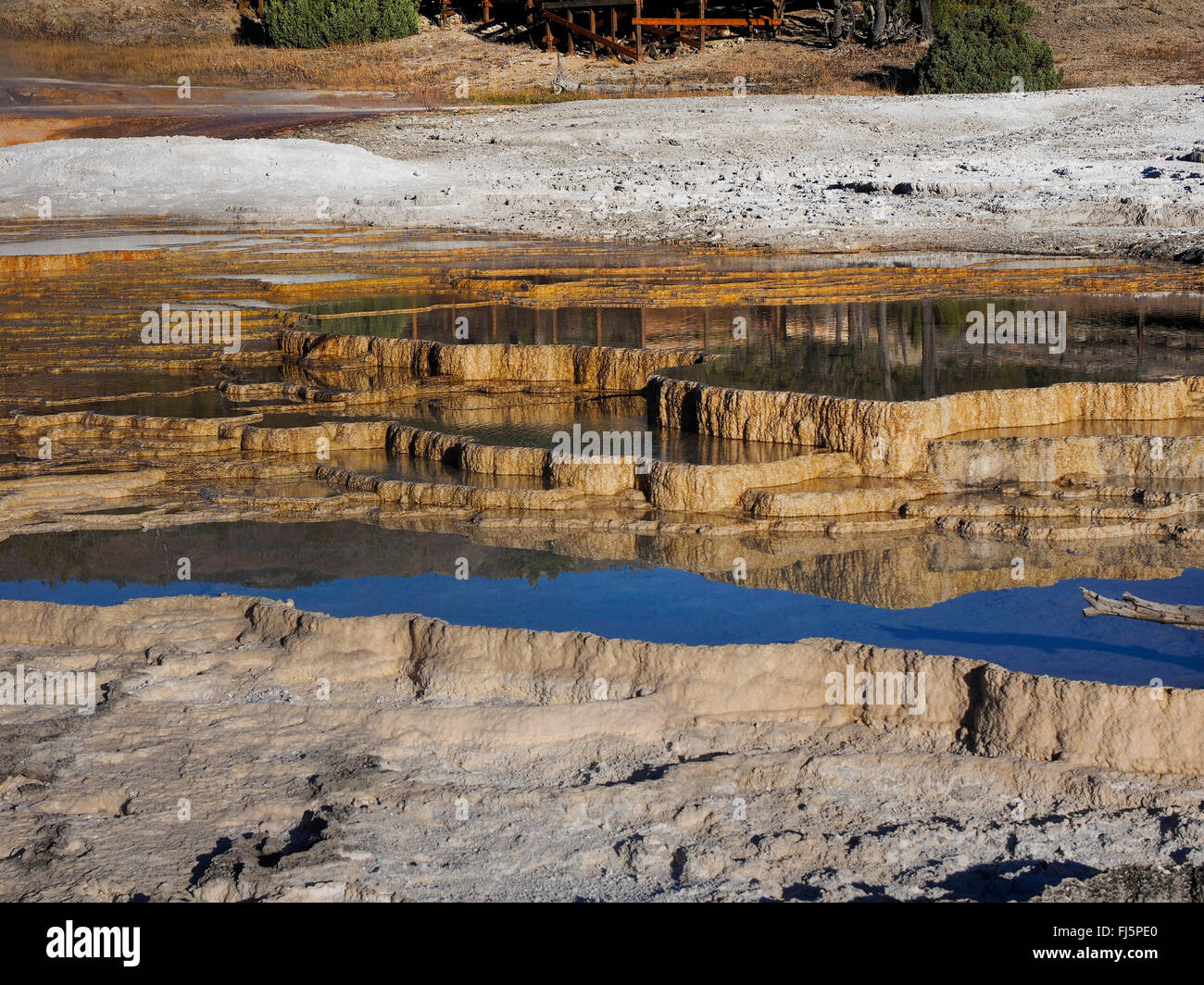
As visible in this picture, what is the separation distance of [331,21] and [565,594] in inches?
877

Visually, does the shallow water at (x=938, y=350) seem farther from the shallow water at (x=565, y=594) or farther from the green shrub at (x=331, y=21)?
the green shrub at (x=331, y=21)

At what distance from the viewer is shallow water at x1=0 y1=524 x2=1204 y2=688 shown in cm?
426

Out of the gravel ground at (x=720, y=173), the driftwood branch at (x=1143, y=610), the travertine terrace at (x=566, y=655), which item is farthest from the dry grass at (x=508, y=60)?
the driftwood branch at (x=1143, y=610)

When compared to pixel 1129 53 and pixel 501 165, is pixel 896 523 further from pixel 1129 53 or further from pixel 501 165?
pixel 1129 53

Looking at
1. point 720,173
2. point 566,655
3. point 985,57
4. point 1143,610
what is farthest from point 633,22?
point 1143,610

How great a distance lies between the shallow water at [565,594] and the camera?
168 inches

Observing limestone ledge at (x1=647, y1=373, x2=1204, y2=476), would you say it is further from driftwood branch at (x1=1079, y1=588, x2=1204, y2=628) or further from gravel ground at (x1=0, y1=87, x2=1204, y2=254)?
gravel ground at (x1=0, y1=87, x2=1204, y2=254)

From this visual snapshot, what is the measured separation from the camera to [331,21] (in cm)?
2492

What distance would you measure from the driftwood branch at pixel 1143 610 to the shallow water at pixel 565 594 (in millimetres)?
127

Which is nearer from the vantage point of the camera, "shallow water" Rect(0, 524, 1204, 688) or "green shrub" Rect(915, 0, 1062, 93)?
"shallow water" Rect(0, 524, 1204, 688)

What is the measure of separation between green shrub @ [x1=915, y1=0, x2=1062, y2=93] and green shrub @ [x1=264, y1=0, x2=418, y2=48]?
9.53m

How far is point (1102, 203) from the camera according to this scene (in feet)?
44.5

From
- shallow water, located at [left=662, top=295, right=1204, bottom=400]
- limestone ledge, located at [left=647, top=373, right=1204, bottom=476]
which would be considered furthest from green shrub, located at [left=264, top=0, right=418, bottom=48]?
limestone ledge, located at [left=647, top=373, right=1204, bottom=476]

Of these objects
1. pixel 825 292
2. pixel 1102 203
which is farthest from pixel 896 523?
pixel 1102 203
